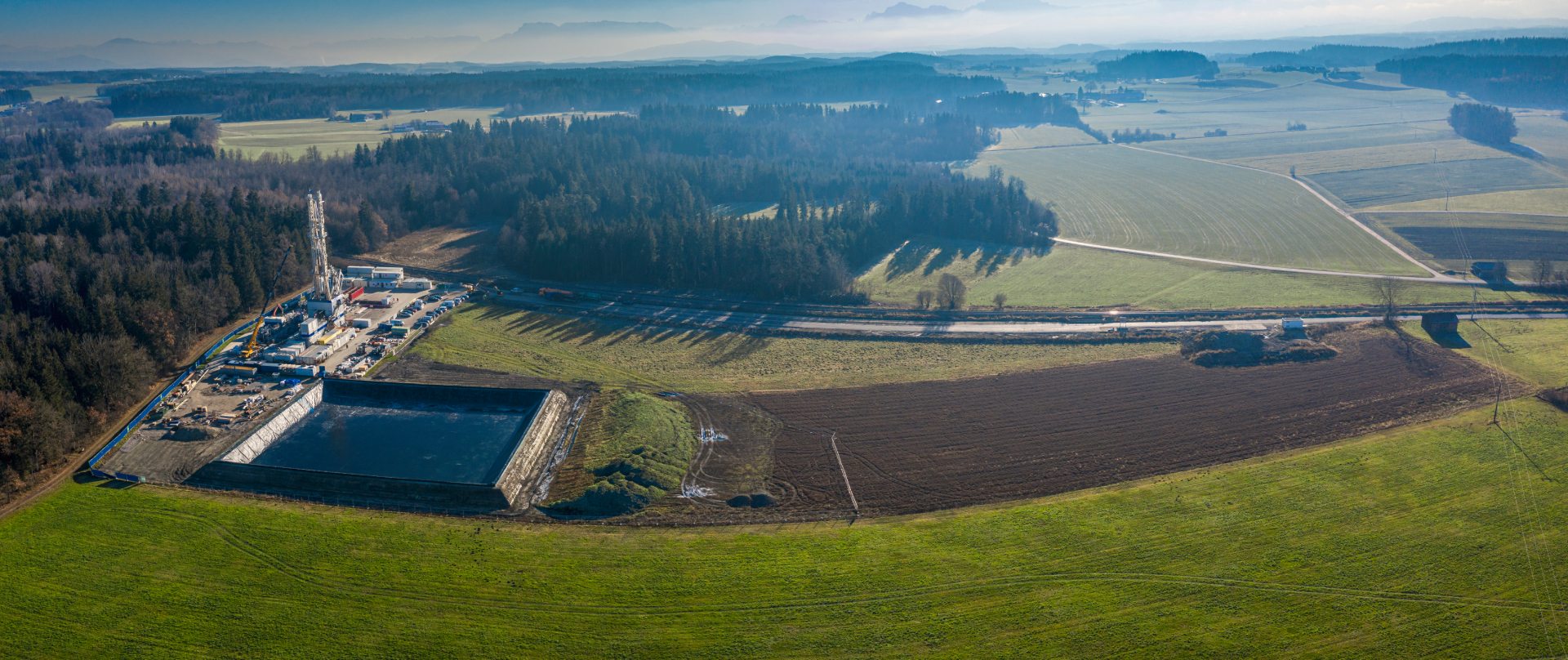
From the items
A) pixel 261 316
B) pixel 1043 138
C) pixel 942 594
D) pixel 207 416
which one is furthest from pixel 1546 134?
pixel 207 416

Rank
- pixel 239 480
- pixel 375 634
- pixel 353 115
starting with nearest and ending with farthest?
pixel 375 634
pixel 239 480
pixel 353 115

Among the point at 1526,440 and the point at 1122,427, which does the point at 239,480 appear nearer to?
the point at 1122,427

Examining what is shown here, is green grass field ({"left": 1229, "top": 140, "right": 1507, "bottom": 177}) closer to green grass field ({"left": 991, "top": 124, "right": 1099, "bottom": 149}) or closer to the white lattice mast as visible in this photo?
green grass field ({"left": 991, "top": 124, "right": 1099, "bottom": 149})

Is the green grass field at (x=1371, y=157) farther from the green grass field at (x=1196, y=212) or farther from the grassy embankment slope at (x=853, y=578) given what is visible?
the grassy embankment slope at (x=853, y=578)

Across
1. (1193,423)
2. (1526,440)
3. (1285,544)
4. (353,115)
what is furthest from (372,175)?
(1526,440)

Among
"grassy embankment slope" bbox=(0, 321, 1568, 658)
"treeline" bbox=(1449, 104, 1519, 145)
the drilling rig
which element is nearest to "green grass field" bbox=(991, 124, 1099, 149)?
"treeline" bbox=(1449, 104, 1519, 145)

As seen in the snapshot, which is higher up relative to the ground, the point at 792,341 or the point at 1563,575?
the point at 792,341
